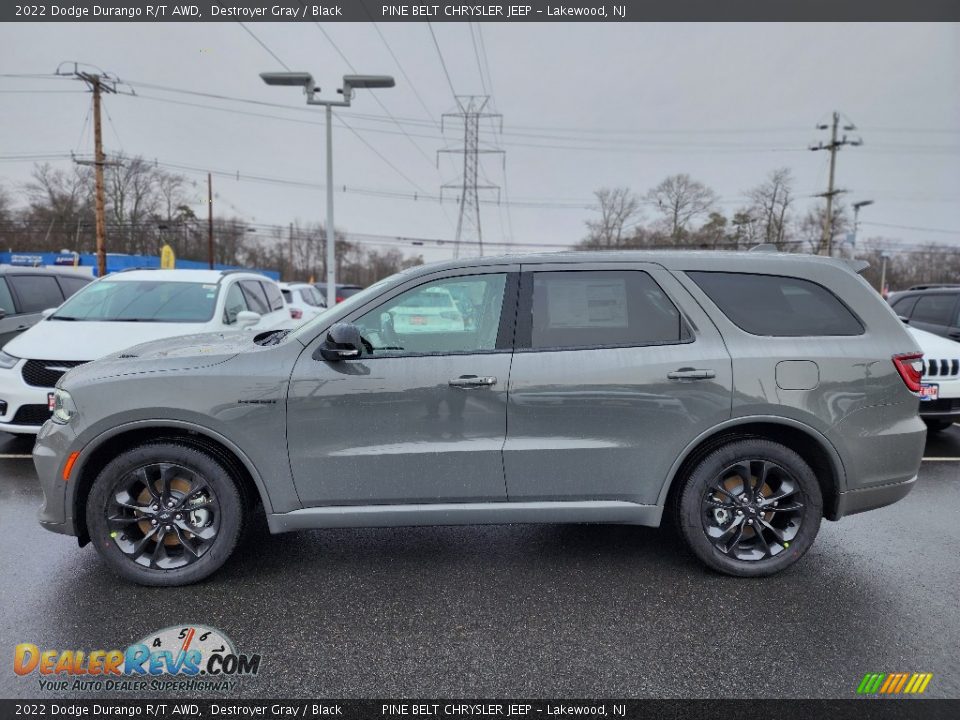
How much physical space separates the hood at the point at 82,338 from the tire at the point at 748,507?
189 inches

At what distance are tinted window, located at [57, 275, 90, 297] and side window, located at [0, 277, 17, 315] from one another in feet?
3.74

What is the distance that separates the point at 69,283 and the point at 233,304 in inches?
189

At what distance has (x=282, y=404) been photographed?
3.23 metres

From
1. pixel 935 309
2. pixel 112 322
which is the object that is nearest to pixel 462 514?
pixel 112 322

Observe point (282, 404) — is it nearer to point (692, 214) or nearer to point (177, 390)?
point (177, 390)

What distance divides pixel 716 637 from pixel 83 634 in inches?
122

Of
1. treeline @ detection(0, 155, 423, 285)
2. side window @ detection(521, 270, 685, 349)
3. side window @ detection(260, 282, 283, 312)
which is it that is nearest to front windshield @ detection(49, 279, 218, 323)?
side window @ detection(260, 282, 283, 312)

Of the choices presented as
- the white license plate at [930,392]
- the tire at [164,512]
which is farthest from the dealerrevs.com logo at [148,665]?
the white license plate at [930,392]

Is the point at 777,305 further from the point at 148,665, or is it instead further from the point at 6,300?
the point at 6,300

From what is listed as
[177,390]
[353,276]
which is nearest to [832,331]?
[177,390]

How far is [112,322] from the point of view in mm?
6504

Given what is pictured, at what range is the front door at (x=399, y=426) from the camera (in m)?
3.24

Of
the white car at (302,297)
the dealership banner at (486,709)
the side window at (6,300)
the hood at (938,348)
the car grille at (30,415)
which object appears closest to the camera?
the dealership banner at (486,709)

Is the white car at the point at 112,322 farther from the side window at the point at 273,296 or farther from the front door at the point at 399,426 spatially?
the front door at the point at 399,426
